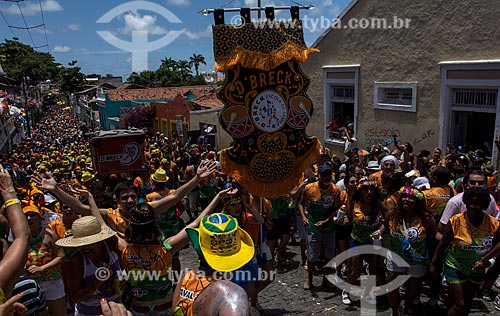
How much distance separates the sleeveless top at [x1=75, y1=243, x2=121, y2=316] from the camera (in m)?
3.21

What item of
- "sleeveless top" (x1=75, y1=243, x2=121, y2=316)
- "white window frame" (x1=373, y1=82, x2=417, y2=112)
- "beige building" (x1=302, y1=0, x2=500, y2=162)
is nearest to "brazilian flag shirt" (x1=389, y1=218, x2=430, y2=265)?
"sleeveless top" (x1=75, y1=243, x2=121, y2=316)

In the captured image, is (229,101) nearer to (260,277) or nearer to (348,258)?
(260,277)

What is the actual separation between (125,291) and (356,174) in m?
3.87

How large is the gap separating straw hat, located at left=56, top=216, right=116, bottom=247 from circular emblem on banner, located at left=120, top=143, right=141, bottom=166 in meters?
6.39

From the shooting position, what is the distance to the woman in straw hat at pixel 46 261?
12.8 feet

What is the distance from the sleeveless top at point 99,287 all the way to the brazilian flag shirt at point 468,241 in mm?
3079

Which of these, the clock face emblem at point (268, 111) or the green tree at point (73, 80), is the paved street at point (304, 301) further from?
the green tree at point (73, 80)

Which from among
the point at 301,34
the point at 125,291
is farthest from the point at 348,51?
the point at 125,291

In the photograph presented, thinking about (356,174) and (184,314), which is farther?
(356,174)

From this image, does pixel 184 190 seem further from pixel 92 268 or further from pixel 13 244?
pixel 13 244

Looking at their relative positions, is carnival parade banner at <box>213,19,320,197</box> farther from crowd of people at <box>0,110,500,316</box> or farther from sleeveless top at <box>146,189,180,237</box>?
sleeveless top at <box>146,189,180,237</box>

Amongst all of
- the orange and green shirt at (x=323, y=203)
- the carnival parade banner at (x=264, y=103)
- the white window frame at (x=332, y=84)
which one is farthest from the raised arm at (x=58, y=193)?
the white window frame at (x=332, y=84)

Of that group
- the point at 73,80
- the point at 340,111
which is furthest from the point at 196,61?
the point at 340,111

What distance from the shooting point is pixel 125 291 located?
323 cm
